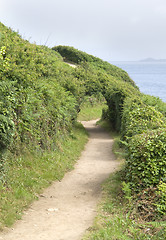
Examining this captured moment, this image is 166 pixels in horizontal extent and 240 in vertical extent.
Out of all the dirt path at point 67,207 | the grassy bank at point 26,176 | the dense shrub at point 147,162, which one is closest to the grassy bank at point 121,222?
the dirt path at point 67,207

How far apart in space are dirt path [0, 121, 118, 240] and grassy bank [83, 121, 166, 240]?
0.32m

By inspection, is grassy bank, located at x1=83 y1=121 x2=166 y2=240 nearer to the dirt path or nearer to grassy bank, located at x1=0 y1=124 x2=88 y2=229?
the dirt path

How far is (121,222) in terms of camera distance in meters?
8.36

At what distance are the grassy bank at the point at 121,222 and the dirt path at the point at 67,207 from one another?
0.32 metres

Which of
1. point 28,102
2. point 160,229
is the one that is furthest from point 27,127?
point 160,229

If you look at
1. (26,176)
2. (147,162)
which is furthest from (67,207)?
(147,162)

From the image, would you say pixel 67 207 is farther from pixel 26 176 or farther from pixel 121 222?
pixel 121 222

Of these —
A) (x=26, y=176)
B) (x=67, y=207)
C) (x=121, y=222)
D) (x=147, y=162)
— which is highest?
(x=147, y=162)

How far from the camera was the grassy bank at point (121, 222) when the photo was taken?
7.58 m

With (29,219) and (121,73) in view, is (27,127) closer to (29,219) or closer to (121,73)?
(29,219)

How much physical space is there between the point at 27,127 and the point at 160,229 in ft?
23.1

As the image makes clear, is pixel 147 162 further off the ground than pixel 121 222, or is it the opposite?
pixel 147 162

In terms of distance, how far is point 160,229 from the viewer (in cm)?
780

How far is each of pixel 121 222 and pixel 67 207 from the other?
2513 mm
